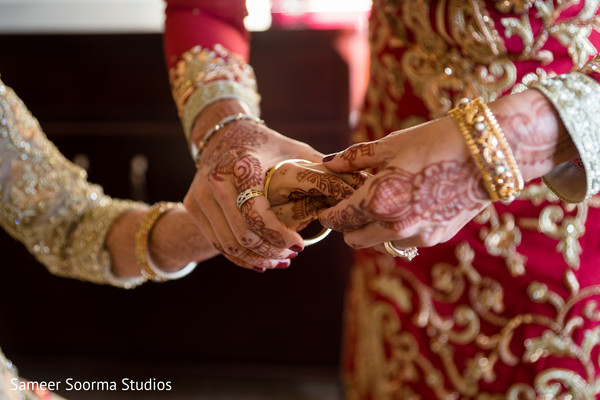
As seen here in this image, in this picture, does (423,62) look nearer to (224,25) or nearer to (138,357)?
(224,25)

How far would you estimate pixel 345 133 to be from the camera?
1.53 metres

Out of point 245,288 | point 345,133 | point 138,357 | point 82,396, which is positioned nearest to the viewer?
point 82,396

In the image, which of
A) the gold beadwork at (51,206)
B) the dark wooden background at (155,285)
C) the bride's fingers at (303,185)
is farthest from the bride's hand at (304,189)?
the dark wooden background at (155,285)

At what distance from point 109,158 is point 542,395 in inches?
49.4

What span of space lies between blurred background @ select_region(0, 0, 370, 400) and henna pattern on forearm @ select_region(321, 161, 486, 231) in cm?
102

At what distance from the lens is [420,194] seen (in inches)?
17.4

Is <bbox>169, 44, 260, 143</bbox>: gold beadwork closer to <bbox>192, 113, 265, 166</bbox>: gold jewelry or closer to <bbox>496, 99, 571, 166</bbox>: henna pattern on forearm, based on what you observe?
<bbox>192, 113, 265, 166</bbox>: gold jewelry

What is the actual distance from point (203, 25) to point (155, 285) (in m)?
1.09

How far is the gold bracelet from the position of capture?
442mm

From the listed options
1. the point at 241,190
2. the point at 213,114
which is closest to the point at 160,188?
the point at 213,114

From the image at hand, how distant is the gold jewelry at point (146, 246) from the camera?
72 centimetres

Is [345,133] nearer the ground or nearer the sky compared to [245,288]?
nearer the sky

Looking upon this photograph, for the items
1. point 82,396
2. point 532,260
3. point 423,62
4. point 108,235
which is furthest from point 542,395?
point 82,396

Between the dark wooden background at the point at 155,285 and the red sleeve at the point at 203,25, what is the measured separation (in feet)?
1.97
